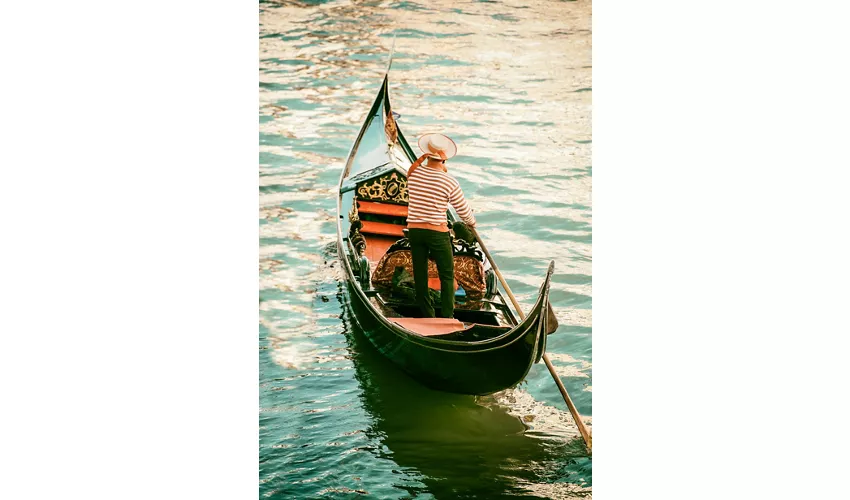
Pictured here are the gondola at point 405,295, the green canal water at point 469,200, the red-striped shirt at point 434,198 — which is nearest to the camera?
the gondola at point 405,295

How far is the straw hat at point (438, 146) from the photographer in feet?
10.7

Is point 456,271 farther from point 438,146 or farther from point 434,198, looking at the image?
point 438,146

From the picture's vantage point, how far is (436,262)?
10.6 feet

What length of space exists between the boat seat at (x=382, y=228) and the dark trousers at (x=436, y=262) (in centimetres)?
21

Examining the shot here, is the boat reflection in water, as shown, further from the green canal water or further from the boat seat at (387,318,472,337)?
the boat seat at (387,318,472,337)

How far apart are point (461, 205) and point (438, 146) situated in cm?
26

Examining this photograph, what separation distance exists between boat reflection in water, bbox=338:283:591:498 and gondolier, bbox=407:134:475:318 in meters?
0.32

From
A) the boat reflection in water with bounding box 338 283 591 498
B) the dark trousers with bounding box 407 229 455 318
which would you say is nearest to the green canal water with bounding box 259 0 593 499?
the boat reflection in water with bounding box 338 283 591 498

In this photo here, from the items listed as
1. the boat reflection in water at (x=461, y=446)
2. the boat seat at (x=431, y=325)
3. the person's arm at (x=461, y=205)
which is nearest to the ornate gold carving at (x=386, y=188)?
the person's arm at (x=461, y=205)

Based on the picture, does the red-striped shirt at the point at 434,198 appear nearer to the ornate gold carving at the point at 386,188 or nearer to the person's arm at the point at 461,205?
the person's arm at the point at 461,205
